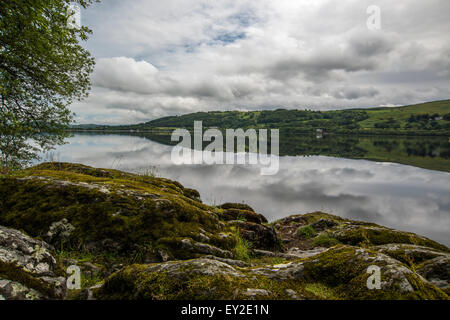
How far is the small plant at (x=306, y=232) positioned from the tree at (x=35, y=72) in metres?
15.6

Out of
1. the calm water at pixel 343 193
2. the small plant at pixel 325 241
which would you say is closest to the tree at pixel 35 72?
the calm water at pixel 343 193

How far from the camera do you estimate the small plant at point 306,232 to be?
1336cm

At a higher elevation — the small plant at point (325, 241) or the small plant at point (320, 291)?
the small plant at point (320, 291)

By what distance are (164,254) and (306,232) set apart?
32.8ft

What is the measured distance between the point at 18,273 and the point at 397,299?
5852 mm

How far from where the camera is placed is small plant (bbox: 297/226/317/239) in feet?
43.8

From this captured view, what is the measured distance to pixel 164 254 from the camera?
666 centimetres

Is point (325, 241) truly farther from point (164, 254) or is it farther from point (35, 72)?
point (35, 72)

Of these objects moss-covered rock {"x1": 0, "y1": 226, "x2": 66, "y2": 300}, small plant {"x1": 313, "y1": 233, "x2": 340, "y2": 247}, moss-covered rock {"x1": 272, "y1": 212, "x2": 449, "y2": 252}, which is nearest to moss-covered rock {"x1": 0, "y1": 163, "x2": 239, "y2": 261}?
moss-covered rock {"x1": 0, "y1": 226, "x2": 66, "y2": 300}

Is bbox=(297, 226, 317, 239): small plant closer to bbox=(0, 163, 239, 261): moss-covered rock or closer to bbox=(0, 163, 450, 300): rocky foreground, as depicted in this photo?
bbox=(0, 163, 450, 300): rocky foreground

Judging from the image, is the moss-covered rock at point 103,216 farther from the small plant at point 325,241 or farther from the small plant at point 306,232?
the small plant at point 306,232

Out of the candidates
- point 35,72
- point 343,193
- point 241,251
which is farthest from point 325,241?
point 343,193

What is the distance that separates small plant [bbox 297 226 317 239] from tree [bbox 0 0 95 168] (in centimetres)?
1555
